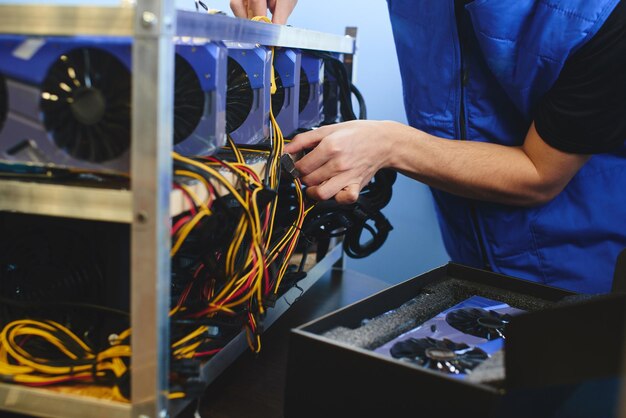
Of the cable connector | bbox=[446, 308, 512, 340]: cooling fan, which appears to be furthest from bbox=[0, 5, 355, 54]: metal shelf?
bbox=[446, 308, 512, 340]: cooling fan

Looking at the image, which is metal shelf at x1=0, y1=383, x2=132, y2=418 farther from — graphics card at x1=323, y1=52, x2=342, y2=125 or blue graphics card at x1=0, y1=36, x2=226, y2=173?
graphics card at x1=323, y1=52, x2=342, y2=125

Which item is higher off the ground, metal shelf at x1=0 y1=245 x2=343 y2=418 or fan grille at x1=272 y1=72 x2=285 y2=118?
fan grille at x1=272 y1=72 x2=285 y2=118

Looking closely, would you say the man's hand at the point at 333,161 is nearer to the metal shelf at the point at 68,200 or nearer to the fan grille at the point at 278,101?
the fan grille at the point at 278,101

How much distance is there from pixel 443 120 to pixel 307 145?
0.32 m

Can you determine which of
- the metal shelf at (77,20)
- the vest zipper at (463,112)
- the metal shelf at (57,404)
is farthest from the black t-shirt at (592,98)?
the metal shelf at (57,404)

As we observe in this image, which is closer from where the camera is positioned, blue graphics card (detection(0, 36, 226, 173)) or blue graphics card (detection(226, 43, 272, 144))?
blue graphics card (detection(0, 36, 226, 173))

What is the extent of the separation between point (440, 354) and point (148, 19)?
17.5 inches

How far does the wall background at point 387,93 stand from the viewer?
1748 mm

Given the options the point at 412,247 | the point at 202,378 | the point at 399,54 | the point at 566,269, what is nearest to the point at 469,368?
the point at 202,378

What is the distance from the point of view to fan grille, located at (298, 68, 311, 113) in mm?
1034

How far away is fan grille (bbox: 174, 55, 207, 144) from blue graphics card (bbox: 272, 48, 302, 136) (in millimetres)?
278

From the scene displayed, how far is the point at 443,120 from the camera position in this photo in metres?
1.11

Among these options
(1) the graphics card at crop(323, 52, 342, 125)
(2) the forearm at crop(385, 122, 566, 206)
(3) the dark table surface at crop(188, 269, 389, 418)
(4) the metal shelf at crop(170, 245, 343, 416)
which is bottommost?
(3) the dark table surface at crop(188, 269, 389, 418)

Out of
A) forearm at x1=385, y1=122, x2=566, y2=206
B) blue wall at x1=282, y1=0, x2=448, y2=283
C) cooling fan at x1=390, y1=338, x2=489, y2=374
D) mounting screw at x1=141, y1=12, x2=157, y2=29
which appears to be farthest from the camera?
blue wall at x1=282, y1=0, x2=448, y2=283
